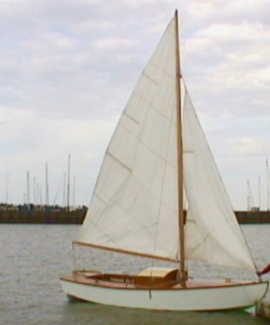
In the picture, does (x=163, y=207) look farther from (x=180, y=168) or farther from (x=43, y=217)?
(x=43, y=217)

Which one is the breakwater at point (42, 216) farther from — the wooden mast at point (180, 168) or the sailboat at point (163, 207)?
the wooden mast at point (180, 168)

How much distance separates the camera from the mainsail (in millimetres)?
23531

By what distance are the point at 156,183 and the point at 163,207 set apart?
861mm

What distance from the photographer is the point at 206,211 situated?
23.4 m

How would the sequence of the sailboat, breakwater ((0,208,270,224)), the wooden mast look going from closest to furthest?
the sailboat < the wooden mast < breakwater ((0,208,270,224))

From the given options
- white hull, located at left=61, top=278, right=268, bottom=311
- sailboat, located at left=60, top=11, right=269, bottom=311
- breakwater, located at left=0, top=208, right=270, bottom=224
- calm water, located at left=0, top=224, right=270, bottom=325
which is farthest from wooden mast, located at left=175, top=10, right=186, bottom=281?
breakwater, located at left=0, top=208, right=270, bottom=224

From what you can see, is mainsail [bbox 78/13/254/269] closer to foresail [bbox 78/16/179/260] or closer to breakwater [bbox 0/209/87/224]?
foresail [bbox 78/16/179/260]

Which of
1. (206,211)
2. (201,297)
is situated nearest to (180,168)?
(206,211)

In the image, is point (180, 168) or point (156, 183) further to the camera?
point (156, 183)

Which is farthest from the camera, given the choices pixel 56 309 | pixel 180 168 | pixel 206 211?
pixel 56 309

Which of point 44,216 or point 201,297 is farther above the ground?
point 44,216

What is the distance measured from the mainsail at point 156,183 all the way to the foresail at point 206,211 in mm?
32

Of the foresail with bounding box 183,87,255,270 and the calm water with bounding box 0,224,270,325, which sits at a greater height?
the foresail with bounding box 183,87,255,270

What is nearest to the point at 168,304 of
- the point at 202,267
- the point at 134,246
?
the point at 134,246
